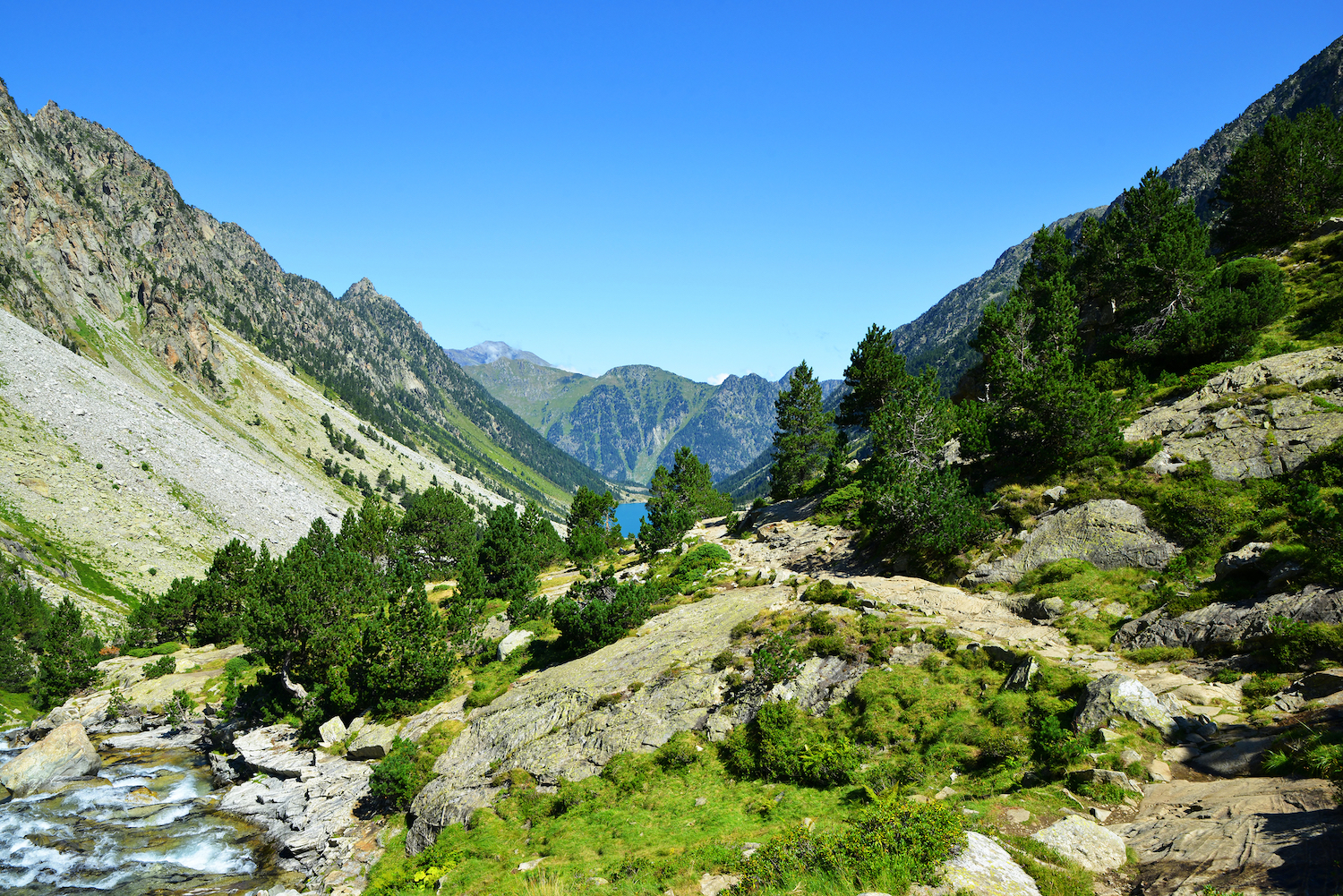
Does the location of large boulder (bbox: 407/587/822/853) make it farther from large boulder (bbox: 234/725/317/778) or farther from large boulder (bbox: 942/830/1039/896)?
large boulder (bbox: 234/725/317/778)

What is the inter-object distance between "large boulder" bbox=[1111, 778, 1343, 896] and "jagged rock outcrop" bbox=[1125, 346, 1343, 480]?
22205mm

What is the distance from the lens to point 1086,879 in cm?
1130

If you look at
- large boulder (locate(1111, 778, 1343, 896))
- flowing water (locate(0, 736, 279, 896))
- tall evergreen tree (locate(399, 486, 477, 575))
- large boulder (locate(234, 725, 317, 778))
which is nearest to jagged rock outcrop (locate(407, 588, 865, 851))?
flowing water (locate(0, 736, 279, 896))

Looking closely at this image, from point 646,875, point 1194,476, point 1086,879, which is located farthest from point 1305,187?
point 646,875

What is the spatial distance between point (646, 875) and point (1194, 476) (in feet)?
100

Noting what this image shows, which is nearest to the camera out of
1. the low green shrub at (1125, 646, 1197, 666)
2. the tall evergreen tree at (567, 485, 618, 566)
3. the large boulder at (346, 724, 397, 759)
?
the low green shrub at (1125, 646, 1197, 666)

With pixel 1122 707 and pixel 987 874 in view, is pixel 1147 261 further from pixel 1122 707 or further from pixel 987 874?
pixel 987 874

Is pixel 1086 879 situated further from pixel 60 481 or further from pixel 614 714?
pixel 60 481

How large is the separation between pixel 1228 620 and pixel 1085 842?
12522 millimetres

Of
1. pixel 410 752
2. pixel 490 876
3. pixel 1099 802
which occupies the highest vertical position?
pixel 1099 802

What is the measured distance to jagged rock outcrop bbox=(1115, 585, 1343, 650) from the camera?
17.7 meters

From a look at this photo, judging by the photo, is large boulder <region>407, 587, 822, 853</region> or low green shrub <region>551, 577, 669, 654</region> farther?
low green shrub <region>551, 577, 669, 654</region>

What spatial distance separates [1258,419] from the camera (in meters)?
29.9

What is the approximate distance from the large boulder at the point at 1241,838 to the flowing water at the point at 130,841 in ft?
111
